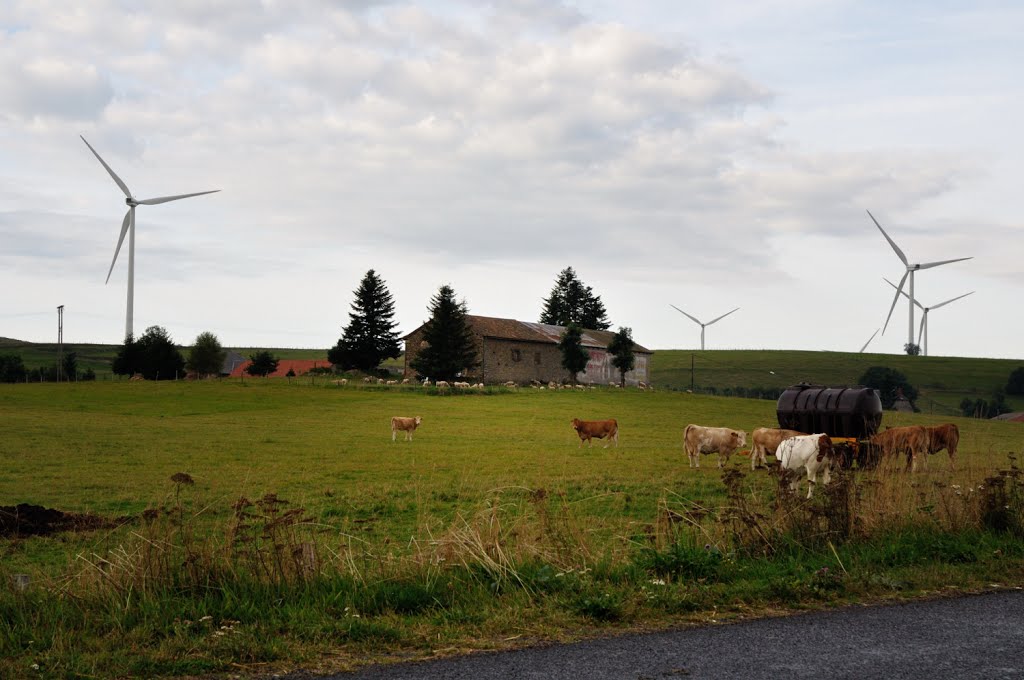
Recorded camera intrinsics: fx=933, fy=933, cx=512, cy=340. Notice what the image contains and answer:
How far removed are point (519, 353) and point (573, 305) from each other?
161 ft

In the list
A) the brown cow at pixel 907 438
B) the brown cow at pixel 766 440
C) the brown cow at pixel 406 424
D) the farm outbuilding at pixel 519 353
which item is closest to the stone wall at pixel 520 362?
the farm outbuilding at pixel 519 353

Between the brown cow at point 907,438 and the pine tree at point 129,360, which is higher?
the pine tree at point 129,360

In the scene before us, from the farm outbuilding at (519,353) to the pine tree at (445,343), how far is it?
4519 mm

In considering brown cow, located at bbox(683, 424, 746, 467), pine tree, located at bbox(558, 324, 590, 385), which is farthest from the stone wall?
brown cow, located at bbox(683, 424, 746, 467)

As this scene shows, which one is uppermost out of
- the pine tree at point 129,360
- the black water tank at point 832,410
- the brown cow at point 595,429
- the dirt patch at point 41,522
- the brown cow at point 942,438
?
the pine tree at point 129,360

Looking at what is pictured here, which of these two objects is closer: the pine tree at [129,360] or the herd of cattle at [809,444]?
the herd of cattle at [809,444]

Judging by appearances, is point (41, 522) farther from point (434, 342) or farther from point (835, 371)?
point (835, 371)

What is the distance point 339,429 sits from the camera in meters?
38.2

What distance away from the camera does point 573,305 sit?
13288 cm

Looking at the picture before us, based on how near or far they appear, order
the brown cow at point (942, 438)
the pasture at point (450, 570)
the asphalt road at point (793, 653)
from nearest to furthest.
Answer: the asphalt road at point (793, 653) → the pasture at point (450, 570) → the brown cow at point (942, 438)

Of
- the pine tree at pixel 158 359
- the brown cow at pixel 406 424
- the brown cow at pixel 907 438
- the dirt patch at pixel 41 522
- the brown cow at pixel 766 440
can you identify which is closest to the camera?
the dirt patch at pixel 41 522

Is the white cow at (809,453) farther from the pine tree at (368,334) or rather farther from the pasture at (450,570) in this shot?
the pine tree at (368,334)

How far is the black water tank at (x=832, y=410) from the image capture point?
24344 mm

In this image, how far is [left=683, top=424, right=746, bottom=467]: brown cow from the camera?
2531cm
